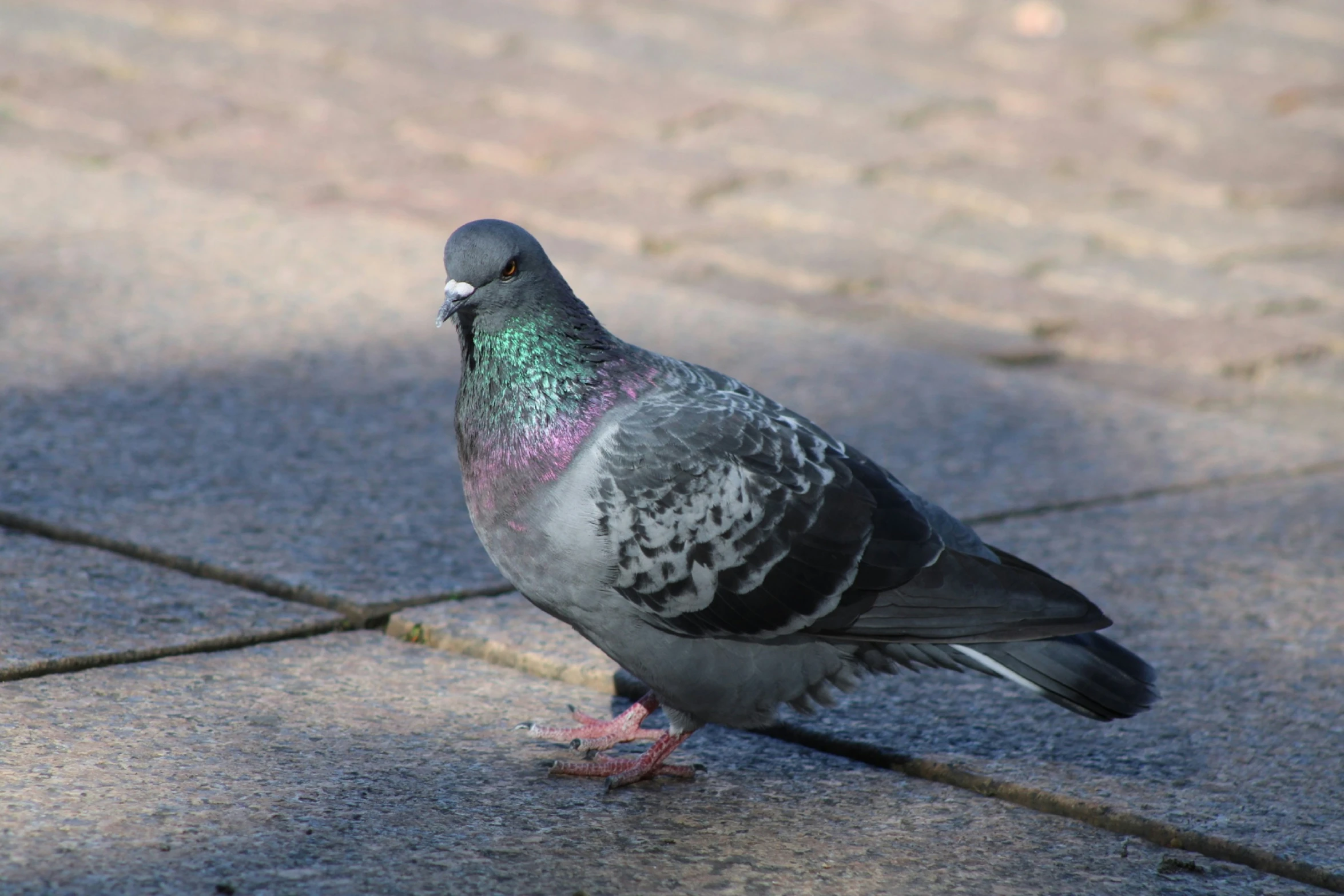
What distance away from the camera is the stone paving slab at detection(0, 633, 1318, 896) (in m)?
2.40

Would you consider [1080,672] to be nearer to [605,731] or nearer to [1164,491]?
[605,731]

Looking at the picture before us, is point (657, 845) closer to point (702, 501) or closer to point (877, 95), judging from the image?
point (702, 501)

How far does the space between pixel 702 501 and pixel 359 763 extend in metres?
0.72

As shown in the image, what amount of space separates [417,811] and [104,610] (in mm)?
945

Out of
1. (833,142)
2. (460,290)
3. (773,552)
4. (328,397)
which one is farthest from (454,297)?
(833,142)

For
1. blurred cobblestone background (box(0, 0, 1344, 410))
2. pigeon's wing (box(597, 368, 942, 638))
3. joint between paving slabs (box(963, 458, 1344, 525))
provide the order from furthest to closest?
blurred cobblestone background (box(0, 0, 1344, 410)), joint between paving slabs (box(963, 458, 1344, 525)), pigeon's wing (box(597, 368, 942, 638))

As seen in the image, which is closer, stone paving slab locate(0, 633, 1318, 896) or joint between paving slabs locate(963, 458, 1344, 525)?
stone paving slab locate(0, 633, 1318, 896)

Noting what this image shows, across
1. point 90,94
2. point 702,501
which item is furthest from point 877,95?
point 702,501

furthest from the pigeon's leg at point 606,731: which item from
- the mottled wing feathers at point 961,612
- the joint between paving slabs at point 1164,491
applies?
the joint between paving slabs at point 1164,491

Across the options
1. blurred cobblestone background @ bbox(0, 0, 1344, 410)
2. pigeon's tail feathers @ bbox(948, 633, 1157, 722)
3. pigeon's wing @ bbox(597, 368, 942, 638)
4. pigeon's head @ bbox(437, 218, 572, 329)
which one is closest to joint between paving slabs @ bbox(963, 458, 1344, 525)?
blurred cobblestone background @ bbox(0, 0, 1344, 410)

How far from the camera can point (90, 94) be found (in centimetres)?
761

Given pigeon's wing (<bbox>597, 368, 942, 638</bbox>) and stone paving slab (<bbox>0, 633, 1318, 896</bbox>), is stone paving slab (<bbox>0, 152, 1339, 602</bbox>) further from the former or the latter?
pigeon's wing (<bbox>597, 368, 942, 638</bbox>)

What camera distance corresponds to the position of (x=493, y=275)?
9.56ft

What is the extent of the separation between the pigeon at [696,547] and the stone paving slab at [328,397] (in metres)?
0.73
